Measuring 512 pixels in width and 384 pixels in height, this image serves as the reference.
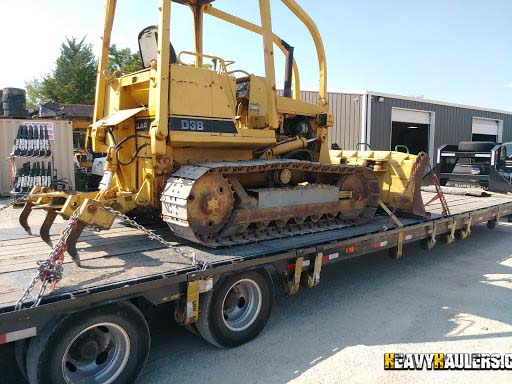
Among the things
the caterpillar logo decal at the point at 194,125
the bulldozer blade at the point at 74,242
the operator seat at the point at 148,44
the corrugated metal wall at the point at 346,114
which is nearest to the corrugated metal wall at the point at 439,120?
the corrugated metal wall at the point at 346,114

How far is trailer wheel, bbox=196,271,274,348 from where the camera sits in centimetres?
405

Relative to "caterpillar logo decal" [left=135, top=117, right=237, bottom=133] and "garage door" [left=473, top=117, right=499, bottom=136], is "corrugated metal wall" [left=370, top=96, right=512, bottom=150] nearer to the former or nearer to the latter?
"garage door" [left=473, top=117, right=499, bottom=136]

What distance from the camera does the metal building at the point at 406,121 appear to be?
1841 centimetres

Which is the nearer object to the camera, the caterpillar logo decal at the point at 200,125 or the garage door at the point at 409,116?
the caterpillar logo decal at the point at 200,125

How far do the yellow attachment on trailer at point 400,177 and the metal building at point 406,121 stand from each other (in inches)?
442

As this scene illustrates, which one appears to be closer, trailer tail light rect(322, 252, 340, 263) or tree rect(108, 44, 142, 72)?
trailer tail light rect(322, 252, 340, 263)

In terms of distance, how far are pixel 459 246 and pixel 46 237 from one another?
24.9ft

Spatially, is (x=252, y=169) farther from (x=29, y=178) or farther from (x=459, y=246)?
(x=29, y=178)

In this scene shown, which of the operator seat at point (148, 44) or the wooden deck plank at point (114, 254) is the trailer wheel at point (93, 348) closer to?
the wooden deck plank at point (114, 254)

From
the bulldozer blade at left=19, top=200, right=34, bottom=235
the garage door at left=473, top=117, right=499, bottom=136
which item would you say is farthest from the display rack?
the garage door at left=473, top=117, right=499, bottom=136

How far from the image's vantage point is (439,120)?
21.9 metres

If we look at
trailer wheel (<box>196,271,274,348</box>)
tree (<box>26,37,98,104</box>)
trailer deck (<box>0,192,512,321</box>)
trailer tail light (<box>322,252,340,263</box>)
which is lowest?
trailer wheel (<box>196,271,274,348</box>)

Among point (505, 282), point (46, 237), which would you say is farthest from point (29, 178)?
point (505, 282)

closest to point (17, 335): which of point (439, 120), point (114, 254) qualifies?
point (114, 254)
